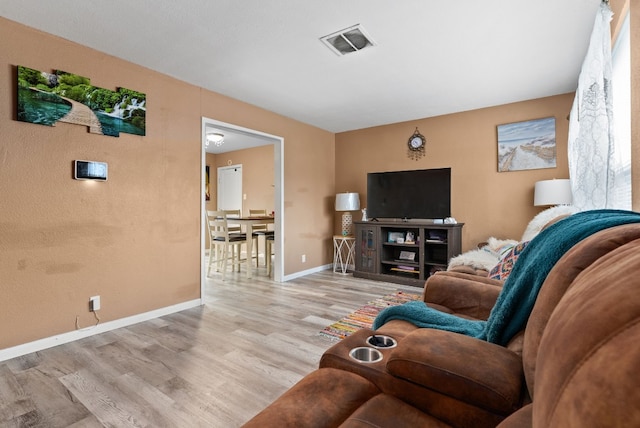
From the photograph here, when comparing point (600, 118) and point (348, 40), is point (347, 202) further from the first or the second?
point (600, 118)

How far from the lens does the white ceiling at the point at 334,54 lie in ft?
7.02

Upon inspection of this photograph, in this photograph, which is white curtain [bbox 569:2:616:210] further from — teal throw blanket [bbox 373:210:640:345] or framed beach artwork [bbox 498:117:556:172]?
framed beach artwork [bbox 498:117:556:172]

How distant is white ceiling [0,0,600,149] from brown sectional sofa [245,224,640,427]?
2.11 metres

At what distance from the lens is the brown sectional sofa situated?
367mm

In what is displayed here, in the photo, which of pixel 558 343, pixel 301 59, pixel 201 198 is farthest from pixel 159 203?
pixel 558 343

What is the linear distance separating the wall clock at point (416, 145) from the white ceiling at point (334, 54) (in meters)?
0.86

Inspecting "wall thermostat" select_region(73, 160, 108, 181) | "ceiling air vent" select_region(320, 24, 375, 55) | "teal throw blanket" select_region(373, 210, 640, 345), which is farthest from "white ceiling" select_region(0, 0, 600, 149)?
"teal throw blanket" select_region(373, 210, 640, 345)

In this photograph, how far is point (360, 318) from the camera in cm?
294

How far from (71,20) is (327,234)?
4164mm

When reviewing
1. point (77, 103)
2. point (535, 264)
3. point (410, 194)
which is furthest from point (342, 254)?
point (535, 264)

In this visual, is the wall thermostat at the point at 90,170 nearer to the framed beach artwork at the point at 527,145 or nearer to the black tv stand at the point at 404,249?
the black tv stand at the point at 404,249

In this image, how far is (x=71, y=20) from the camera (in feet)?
7.36

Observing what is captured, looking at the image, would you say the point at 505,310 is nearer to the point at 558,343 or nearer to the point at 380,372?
the point at 380,372

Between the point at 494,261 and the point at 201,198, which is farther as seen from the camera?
the point at 201,198
